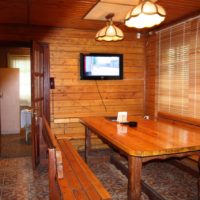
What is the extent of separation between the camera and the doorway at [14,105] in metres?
5.39

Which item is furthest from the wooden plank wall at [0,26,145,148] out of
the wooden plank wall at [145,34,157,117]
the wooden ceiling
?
the wooden ceiling

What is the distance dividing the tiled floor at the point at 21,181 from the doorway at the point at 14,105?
0.56 m


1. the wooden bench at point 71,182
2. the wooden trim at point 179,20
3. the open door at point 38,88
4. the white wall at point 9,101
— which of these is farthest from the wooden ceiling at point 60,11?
the white wall at point 9,101

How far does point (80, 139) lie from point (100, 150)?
1.53 feet

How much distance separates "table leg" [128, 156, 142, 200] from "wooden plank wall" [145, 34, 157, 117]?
2821mm

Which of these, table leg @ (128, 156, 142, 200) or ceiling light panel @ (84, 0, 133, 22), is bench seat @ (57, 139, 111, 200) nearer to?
table leg @ (128, 156, 142, 200)

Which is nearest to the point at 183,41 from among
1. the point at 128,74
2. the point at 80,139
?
the point at 128,74

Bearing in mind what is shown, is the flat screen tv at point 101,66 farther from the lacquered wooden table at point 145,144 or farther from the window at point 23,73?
the window at point 23,73

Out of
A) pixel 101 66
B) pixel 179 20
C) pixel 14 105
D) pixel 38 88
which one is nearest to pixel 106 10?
pixel 179 20

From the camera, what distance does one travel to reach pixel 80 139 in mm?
4961

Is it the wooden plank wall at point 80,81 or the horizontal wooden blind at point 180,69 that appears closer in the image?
the horizontal wooden blind at point 180,69

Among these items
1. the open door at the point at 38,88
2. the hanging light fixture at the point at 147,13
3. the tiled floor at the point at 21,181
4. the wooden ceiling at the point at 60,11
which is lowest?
the tiled floor at the point at 21,181

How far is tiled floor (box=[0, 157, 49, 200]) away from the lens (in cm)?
306

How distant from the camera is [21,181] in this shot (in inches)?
138
